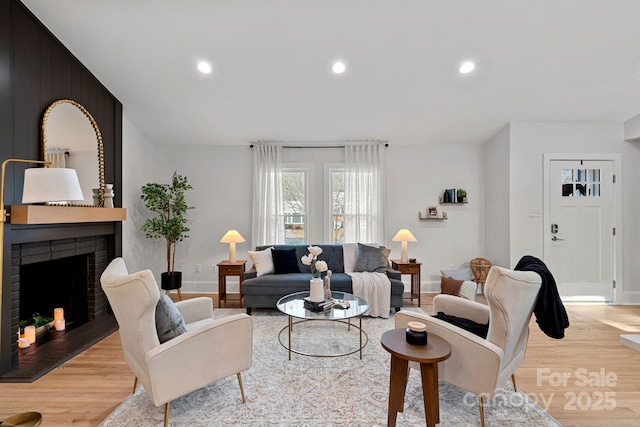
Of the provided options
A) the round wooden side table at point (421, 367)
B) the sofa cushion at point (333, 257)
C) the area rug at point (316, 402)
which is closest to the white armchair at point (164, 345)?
the area rug at point (316, 402)

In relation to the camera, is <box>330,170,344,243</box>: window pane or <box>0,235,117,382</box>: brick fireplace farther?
<box>330,170,344,243</box>: window pane

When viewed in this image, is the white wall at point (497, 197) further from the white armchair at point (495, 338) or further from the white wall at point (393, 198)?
the white armchair at point (495, 338)

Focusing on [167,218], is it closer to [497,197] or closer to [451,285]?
[451,285]

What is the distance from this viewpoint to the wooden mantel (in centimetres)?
245

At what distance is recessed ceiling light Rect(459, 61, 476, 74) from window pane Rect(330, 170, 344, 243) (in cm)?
223

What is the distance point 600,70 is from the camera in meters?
3.28

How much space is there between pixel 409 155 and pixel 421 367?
3883 millimetres

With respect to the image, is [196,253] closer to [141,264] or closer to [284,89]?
[141,264]

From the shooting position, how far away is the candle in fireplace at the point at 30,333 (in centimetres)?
285

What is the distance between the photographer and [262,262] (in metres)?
4.09

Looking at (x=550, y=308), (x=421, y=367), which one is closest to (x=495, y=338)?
(x=550, y=308)

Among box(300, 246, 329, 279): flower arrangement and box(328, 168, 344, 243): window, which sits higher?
box(328, 168, 344, 243): window

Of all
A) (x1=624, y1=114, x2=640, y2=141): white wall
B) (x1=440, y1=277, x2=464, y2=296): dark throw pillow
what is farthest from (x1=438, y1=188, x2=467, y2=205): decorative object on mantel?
(x1=624, y1=114, x2=640, y2=141): white wall

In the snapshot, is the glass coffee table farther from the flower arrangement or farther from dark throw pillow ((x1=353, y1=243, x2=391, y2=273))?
dark throw pillow ((x1=353, y1=243, x2=391, y2=273))
